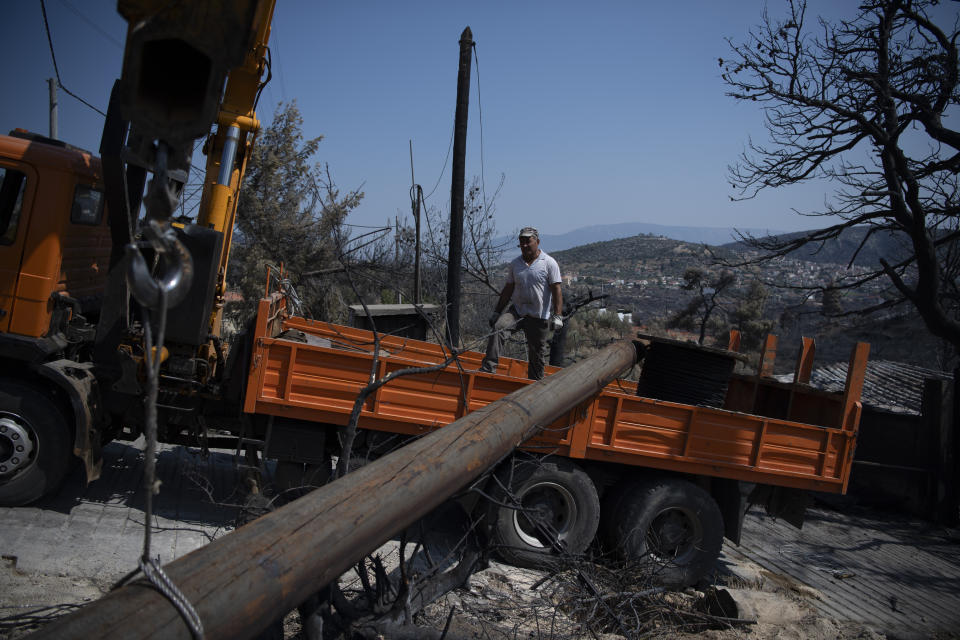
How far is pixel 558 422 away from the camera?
5.65m

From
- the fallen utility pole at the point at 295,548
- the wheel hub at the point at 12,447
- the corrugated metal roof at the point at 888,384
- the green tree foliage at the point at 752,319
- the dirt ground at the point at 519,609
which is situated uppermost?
the green tree foliage at the point at 752,319

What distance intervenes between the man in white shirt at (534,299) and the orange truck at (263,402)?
3.70 ft

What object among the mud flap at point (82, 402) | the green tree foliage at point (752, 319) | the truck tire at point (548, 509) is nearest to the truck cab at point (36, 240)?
the mud flap at point (82, 402)

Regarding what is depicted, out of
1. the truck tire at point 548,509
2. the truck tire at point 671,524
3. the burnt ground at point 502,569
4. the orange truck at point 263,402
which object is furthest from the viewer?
the truck tire at point 671,524

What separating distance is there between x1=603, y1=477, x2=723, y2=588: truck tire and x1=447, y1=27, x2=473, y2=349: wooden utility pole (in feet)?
16.6

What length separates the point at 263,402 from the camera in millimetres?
5270

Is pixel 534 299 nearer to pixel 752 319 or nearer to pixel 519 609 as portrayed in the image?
pixel 519 609

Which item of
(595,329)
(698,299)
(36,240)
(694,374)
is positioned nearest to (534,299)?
(694,374)

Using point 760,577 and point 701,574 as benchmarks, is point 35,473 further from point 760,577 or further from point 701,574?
point 760,577

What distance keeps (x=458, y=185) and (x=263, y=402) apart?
6.67 metres

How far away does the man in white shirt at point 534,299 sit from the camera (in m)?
6.79

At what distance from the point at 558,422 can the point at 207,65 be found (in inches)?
176

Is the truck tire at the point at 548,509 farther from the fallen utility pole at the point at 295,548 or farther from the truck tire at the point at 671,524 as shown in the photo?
the fallen utility pole at the point at 295,548

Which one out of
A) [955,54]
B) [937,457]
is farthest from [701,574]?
[955,54]
